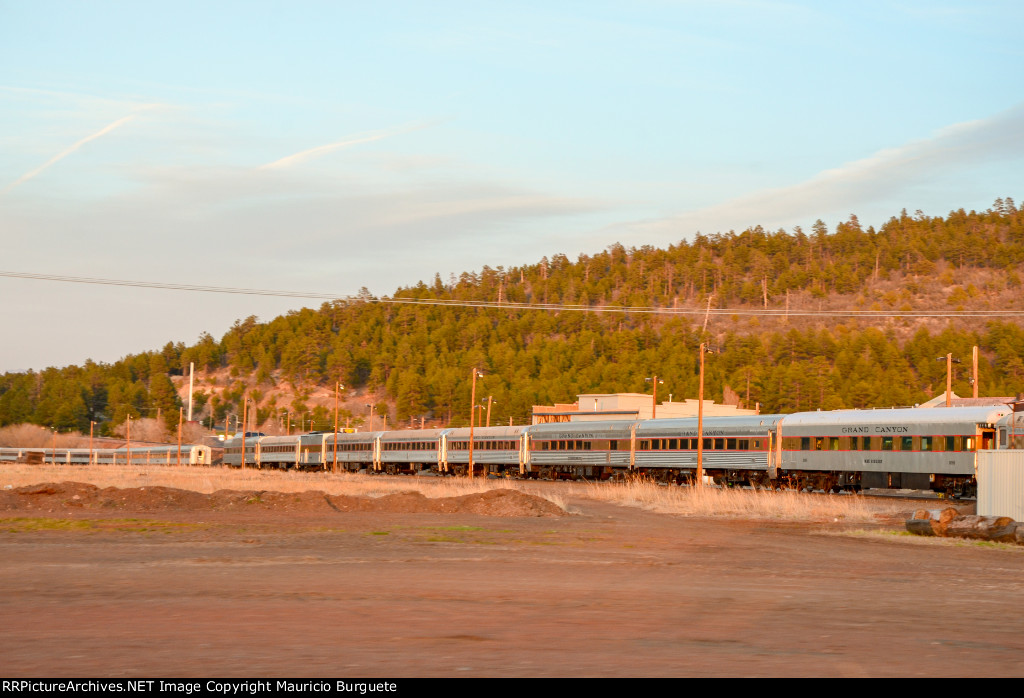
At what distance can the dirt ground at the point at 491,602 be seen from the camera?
28.6ft

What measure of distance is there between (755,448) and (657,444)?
8003mm

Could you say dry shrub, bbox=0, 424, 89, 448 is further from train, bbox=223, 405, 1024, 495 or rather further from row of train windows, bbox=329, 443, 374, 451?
train, bbox=223, 405, 1024, 495

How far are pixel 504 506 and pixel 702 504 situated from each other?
7.47 metres

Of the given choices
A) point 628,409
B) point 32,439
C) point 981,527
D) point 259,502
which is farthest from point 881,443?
point 32,439

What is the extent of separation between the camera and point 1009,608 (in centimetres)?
1295

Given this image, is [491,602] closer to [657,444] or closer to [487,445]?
[657,444]

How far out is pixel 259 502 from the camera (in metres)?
33.9

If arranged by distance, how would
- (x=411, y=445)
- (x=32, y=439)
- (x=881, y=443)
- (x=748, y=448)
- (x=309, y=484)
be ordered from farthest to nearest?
(x=32, y=439) < (x=411, y=445) < (x=309, y=484) < (x=748, y=448) < (x=881, y=443)

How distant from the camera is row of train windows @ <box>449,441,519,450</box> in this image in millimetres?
71250

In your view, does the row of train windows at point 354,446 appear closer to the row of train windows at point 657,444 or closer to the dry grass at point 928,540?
the row of train windows at point 657,444

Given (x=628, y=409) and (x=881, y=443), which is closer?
(x=881, y=443)

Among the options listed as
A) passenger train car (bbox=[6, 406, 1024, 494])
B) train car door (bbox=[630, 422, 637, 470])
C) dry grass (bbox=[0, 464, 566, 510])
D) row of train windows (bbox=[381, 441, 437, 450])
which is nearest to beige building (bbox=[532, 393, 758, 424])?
row of train windows (bbox=[381, 441, 437, 450])
